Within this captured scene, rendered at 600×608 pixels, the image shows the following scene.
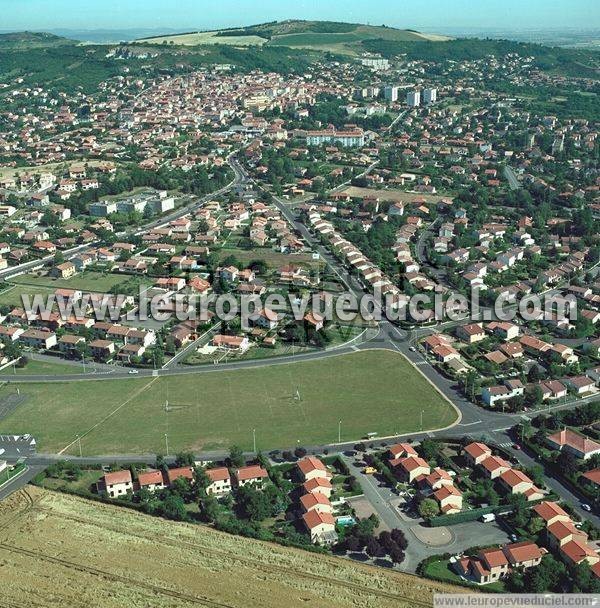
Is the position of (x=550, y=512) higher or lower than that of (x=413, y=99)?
lower

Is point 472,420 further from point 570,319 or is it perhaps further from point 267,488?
point 570,319

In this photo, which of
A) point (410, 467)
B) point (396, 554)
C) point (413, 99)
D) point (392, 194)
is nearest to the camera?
point (396, 554)

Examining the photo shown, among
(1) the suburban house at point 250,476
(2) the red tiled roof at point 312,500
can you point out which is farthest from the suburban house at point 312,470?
(1) the suburban house at point 250,476

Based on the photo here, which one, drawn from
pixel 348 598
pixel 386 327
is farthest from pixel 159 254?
pixel 348 598

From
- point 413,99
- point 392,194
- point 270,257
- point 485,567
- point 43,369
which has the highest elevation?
point 413,99

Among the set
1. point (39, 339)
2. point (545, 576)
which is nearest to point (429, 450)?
point (545, 576)

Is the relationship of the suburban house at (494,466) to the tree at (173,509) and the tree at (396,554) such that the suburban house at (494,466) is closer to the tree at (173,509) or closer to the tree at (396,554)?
the tree at (396,554)

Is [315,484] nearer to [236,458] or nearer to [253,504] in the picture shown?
[253,504]
